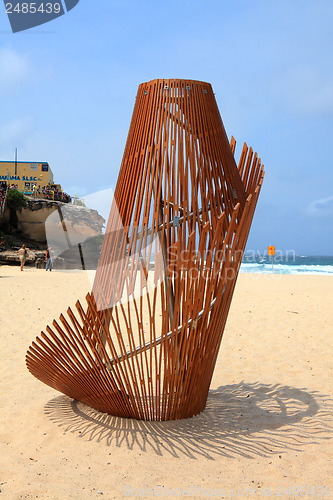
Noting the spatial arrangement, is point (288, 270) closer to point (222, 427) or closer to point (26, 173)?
point (26, 173)

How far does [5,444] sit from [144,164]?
2.68 metres

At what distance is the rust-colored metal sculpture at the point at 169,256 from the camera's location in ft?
11.9

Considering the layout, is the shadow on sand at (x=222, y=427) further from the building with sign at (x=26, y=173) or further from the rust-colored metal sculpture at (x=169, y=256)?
the building with sign at (x=26, y=173)

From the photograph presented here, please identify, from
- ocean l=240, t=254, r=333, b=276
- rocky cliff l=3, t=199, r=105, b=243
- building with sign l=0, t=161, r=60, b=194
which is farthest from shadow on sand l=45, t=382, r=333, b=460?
building with sign l=0, t=161, r=60, b=194

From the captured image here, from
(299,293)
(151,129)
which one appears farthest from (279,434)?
(299,293)

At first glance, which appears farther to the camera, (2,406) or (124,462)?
(2,406)

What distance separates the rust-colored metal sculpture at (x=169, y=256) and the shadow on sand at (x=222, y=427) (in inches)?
7.3

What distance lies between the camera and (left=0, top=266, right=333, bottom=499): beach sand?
315 cm

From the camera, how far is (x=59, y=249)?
32969 mm

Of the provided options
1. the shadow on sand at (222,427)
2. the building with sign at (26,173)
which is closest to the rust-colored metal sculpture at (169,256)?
the shadow on sand at (222,427)

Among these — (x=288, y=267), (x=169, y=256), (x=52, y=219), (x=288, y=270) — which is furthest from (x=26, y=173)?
(x=169, y=256)

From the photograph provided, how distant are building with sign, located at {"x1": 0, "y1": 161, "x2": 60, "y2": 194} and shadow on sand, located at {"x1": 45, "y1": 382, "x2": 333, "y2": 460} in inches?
1651

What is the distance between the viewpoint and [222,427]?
413cm

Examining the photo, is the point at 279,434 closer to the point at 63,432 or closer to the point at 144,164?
the point at 63,432
